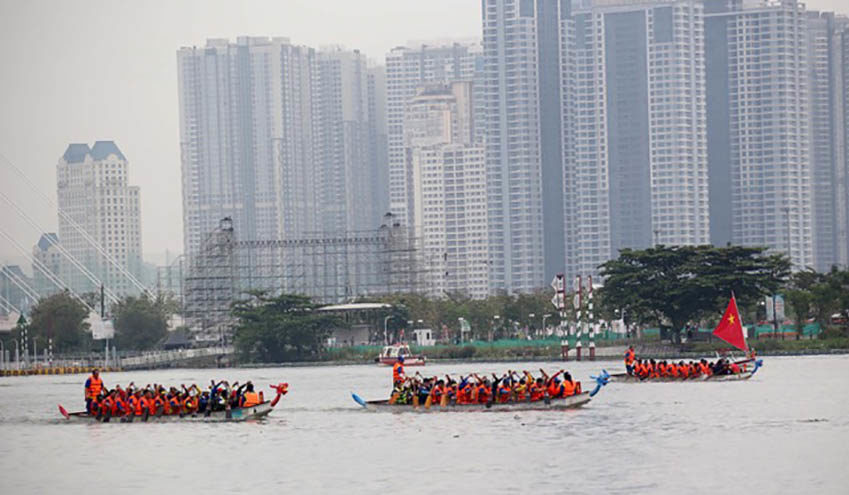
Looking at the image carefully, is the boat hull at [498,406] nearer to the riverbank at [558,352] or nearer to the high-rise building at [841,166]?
the riverbank at [558,352]

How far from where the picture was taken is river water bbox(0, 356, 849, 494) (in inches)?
1497

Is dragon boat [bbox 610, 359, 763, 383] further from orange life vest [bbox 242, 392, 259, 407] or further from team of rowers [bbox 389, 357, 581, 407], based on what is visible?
orange life vest [bbox 242, 392, 259, 407]

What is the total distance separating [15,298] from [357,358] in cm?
9716

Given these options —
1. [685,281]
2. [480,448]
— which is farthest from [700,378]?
[685,281]

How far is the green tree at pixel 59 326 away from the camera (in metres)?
133

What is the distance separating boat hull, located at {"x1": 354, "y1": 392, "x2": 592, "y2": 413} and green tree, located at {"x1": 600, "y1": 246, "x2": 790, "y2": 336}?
4044cm

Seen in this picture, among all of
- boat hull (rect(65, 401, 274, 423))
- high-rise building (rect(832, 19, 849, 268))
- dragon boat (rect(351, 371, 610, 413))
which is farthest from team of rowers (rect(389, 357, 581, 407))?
high-rise building (rect(832, 19, 849, 268))

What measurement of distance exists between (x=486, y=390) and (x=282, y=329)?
5863cm

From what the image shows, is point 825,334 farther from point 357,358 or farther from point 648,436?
point 648,436

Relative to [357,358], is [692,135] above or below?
above

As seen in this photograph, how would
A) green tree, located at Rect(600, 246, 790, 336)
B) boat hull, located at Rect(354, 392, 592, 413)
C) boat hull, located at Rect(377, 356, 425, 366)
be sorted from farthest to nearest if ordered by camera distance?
boat hull, located at Rect(377, 356, 425, 366) < green tree, located at Rect(600, 246, 790, 336) < boat hull, located at Rect(354, 392, 592, 413)

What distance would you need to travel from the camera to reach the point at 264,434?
169 ft

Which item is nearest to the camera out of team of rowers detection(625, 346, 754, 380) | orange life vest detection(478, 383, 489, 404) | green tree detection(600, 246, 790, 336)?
orange life vest detection(478, 383, 489, 404)

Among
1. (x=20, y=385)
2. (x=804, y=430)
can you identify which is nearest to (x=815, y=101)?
(x=20, y=385)
